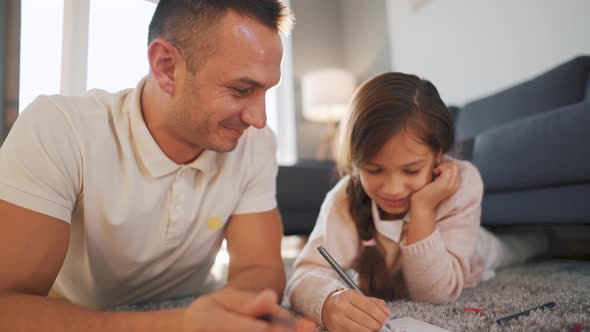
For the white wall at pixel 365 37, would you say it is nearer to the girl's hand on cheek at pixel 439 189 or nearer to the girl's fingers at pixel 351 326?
the girl's hand on cheek at pixel 439 189

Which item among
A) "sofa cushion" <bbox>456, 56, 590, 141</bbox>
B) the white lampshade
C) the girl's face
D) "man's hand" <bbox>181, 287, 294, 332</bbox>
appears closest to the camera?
"man's hand" <bbox>181, 287, 294, 332</bbox>

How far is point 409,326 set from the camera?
0.61m

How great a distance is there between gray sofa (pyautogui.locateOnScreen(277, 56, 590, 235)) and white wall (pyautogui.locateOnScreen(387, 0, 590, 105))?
34 cm

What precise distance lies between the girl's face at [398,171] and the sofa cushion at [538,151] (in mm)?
537

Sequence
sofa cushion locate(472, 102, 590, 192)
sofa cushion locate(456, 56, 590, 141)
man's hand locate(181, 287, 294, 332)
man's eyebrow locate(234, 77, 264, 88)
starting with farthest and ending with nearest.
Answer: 1. sofa cushion locate(456, 56, 590, 141)
2. sofa cushion locate(472, 102, 590, 192)
3. man's eyebrow locate(234, 77, 264, 88)
4. man's hand locate(181, 287, 294, 332)

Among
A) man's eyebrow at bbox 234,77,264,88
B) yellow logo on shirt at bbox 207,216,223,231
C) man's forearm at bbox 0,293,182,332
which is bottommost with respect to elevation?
yellow logo on shirt at bbox 207,216,223,231

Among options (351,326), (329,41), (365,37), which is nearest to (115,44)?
(351,326)

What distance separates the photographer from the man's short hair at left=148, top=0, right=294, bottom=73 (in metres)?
0.73

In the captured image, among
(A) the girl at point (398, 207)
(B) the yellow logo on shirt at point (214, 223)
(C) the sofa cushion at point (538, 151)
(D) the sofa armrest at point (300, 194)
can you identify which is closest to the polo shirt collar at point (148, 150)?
(B) the yellow logo on shirt at point (214, 223)

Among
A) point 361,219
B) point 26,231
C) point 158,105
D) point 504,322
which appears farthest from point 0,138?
point 504,322

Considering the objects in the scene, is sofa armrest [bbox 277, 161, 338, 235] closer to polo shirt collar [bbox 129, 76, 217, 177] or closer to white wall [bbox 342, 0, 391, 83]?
polo shirt collar [bbox 129, 76, 217, 177]

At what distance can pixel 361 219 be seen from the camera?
92 centimetres

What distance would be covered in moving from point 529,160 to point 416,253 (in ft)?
2.39

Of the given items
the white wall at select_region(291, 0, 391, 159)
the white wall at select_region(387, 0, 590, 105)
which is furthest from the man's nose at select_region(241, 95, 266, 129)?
the white wall at select_region(291, 0, 391, 159)
